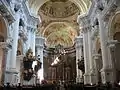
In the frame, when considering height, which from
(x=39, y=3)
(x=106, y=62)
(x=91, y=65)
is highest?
(x=39, y=3)

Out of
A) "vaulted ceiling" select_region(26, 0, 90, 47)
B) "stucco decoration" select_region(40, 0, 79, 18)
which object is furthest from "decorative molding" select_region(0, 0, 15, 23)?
"stucco decoration" select_region(40, 0, 79, 18)

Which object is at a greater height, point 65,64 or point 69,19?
point 69,19

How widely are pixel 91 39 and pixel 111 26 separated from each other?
526 cm

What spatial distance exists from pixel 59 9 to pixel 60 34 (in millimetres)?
5040

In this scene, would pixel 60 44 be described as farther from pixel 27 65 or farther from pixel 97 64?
pixel 27 65

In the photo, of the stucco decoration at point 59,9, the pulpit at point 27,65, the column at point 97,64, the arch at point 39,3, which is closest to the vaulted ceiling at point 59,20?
the stucco decoration at point 59,9

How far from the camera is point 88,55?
16.6m

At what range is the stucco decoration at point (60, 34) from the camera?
86.1 ft

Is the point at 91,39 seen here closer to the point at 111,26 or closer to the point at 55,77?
the point at 111,26

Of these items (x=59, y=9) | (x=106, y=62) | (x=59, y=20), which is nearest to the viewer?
(x=106, y=62)

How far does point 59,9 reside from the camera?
2398 cm

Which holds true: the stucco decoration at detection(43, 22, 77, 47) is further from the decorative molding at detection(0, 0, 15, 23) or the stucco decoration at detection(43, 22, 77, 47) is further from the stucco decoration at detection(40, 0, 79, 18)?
the decorative molding at detection(0, 0, 15, 23)

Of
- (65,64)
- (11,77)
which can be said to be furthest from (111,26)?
(65,64)

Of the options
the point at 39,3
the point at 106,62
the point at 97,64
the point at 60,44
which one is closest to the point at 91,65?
the point at 97,64
